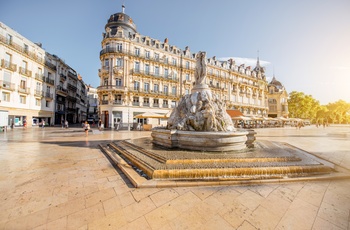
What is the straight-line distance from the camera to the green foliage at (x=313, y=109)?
172 feet

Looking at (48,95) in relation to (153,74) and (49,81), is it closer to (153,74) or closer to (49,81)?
(49,81)

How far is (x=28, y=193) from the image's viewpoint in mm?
3154

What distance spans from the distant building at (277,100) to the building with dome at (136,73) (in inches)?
1136

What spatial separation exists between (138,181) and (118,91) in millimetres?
25592

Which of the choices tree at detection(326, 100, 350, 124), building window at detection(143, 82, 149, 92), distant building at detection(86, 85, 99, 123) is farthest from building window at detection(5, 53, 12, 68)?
tree at detection(326, 100, 350, 124)

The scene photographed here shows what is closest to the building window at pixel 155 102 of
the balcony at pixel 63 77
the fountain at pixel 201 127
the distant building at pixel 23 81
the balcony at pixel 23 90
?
the distant building at pixel 23 81

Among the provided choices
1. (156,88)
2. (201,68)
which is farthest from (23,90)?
(201,68)

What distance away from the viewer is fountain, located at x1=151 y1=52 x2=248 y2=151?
6.26 metres

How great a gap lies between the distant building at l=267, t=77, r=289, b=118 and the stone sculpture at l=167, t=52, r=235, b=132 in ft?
183

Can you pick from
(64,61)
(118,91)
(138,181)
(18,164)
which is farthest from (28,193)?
(64,61)

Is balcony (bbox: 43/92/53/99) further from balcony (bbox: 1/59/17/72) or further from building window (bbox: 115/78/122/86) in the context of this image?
building window (bbox: 115/78/122/86)

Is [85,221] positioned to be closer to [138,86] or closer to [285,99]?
[138,86]

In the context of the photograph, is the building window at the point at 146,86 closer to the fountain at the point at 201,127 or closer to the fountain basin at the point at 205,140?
the fountain at the point at 201,127

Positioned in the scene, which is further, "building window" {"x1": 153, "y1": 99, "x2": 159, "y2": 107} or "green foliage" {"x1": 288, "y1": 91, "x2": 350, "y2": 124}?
"green foliage" {"x1": 288, "y1": 91, "x2": 350, "y2": 124}
